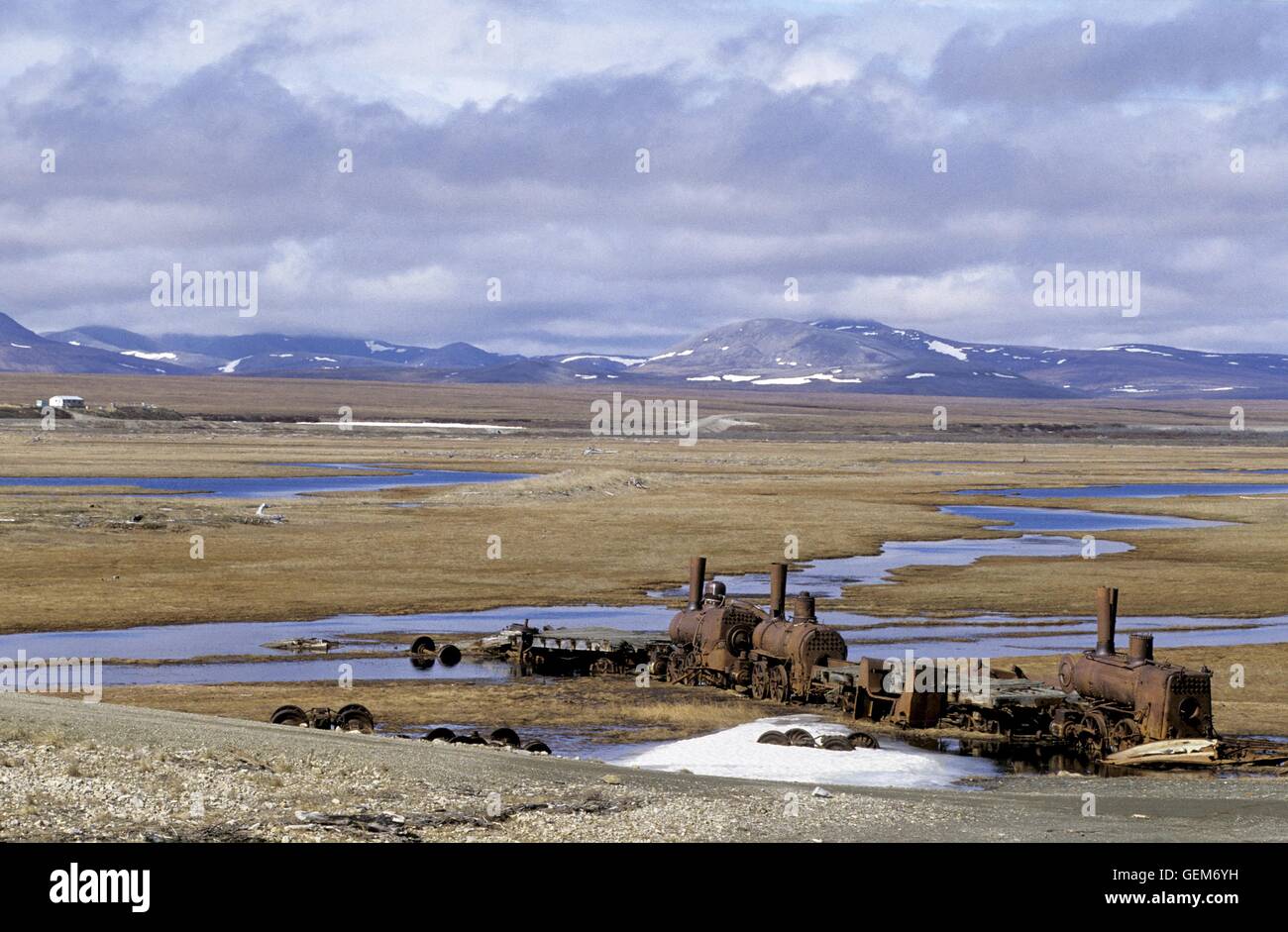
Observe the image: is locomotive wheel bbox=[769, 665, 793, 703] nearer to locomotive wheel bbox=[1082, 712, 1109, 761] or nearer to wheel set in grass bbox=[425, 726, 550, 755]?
locomotive wheel bbox=[1082, 712, 1109, 761]

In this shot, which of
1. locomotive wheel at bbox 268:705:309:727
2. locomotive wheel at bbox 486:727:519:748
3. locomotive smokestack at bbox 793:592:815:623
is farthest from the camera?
locomotive smokestack at bbox 793:592:815:623

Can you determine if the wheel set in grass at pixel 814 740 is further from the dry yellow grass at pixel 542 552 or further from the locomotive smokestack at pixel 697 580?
the locomotive smokestack at pixel 697 580

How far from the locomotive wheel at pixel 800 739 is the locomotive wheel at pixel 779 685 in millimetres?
7429

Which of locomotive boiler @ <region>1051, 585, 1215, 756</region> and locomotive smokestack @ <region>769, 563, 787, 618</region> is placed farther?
locomotive smokestack @ <region>769, 563, 787, 618</region>

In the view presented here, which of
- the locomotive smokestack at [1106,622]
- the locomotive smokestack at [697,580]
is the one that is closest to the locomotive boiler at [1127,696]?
the locomotive smokestack at [1106,622]

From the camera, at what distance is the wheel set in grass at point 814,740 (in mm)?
29922

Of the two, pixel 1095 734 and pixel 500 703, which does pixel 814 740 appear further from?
pixel 500 703

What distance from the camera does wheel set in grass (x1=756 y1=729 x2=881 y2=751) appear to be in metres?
29.9

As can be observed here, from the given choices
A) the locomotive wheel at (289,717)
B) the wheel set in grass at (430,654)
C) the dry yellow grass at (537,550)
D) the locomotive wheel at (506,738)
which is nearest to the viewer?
the locomotive wheel at (506,738)

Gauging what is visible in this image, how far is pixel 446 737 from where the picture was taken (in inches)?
1128

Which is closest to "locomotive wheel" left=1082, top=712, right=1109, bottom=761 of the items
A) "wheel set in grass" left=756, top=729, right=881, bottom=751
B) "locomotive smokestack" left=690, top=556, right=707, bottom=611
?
"wheel set in grass" left=756, top=729, right=881, bottom=751

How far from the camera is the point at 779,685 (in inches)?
1538

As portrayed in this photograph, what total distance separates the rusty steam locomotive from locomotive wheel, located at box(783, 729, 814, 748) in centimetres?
434
